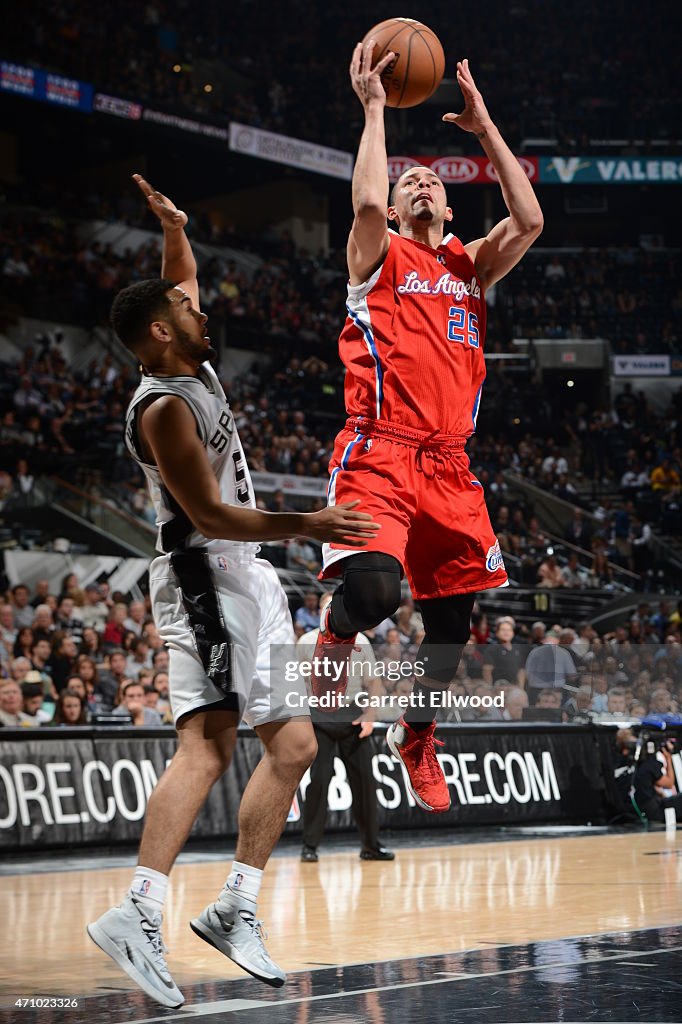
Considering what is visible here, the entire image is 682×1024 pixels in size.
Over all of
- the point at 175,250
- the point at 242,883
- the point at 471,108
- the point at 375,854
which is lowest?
the point at 375,854

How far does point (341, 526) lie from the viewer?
4.13 m

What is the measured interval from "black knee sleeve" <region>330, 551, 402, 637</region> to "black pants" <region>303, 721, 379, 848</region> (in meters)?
5.12

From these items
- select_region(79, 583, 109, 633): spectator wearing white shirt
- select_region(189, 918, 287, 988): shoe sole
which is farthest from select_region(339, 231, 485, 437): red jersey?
select_region(79, 583, 109, 633): spectator wearing white shirt

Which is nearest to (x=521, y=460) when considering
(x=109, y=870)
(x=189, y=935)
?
(x=109, y=870)

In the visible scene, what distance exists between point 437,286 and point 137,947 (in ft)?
8.42

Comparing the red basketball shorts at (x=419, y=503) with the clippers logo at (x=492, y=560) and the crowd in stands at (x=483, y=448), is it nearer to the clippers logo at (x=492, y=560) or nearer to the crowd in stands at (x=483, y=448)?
the clippers logo at (x=492, y=560)

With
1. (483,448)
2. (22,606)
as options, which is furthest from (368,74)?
(483,448)

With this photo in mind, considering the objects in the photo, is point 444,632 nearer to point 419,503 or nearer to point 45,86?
point 419,503

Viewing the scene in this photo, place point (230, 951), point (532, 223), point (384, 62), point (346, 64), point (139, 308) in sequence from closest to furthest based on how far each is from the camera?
point (230, 951) < point (139, 308) < point (384, 62) < point (532, 223) < point (346, 64)

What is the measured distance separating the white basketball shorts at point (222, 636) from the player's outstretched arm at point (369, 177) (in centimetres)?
119

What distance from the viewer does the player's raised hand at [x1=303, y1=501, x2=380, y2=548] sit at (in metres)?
4.10

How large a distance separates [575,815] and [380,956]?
7452 millimetres

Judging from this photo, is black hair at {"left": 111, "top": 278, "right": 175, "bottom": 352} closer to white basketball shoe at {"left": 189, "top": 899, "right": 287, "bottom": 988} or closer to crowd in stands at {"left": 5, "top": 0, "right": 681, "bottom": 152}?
white basketball shoe at {"left": 189, "top": 899, "right": 287, "bottom": 988}

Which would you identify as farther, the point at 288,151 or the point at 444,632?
the point at 288,151
